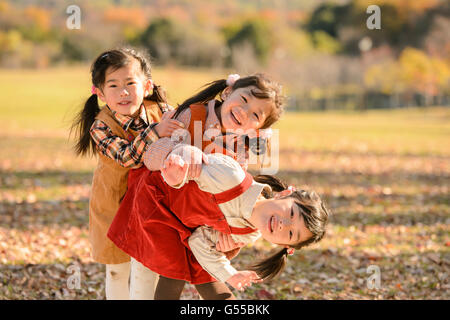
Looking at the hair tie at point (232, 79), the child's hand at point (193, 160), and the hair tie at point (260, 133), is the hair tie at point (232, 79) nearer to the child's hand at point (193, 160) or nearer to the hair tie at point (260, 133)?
the hair tie at point (260, 133)

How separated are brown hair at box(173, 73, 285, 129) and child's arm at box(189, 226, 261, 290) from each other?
0.75 meters

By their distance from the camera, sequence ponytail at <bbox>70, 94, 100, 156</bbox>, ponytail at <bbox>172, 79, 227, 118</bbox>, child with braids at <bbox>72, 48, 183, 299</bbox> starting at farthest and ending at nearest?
ponytail at <bbox>70, 94, 100, 156</bbox>, ponytail at <bbox>172, 79, 227, 118</bbox>, child with braids at <bbox>72, 48, 183, 299</bbox>

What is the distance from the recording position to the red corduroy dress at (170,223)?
9.31ft

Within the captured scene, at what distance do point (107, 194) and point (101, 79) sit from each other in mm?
774

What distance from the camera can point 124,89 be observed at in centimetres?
324

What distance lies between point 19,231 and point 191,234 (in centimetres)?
438

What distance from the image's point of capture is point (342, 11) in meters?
88.2

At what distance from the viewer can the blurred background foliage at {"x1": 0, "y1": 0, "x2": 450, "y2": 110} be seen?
5894cm

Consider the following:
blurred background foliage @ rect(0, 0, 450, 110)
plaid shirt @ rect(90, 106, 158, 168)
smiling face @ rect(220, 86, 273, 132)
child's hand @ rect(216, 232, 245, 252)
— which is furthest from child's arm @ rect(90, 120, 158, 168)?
blurred background foliage @ rect(0, 0, 450, 110)

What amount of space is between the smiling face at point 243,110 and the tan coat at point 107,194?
0.63 meters

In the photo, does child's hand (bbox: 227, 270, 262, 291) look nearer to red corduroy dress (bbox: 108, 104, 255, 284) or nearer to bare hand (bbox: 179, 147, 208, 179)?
red corduroy dress (bbox: 108, 104, 255, 284)

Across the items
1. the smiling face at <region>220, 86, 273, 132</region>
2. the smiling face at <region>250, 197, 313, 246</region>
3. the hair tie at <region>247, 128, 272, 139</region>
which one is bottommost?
the smiling face at <region>250, 197, 313, 246</region>

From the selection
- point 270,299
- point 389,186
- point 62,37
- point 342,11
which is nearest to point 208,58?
point 62,37
